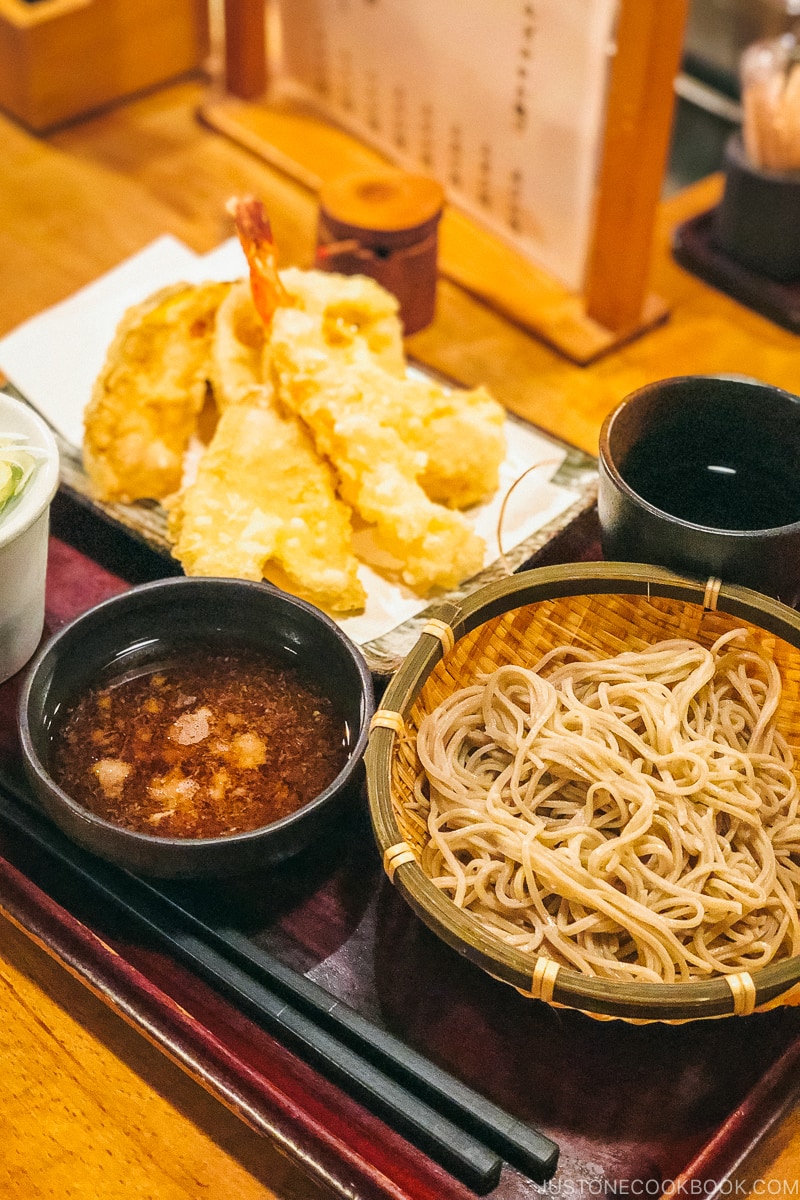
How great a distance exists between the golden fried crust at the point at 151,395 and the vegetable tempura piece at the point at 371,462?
0.21m

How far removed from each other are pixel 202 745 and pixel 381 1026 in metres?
0.50

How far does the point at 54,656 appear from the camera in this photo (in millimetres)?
1714

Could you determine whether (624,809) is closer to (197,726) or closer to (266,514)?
(197,726)

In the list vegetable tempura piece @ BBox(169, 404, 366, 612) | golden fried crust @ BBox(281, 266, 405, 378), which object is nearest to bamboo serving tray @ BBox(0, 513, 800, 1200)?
vegetable tempura piece @ BBox(169, 404, 366, 612)

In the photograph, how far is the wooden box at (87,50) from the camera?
3.17 meters

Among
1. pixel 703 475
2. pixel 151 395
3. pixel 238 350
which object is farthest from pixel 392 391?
pixel 703 475

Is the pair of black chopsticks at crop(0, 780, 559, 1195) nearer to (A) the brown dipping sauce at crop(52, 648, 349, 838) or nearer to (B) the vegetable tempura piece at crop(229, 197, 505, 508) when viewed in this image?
(A) the brown dipping sauce at crop(52, 648, 349, 838)

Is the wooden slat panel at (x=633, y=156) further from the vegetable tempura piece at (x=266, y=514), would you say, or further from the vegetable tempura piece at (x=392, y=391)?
the vegetable tempura piece at (x=266, y=514)

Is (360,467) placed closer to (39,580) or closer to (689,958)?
(39,580)

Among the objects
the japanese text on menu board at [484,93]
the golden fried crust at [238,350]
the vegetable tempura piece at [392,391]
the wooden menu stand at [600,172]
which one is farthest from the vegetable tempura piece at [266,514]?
the japanese text on menu board at [484,93]

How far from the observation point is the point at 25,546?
1747 millimetres

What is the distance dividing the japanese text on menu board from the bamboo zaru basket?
1403 mm

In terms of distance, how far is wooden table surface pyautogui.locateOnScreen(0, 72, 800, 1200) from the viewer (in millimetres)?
1479

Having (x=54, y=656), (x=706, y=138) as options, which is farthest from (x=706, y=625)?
(x=706, y=138)
